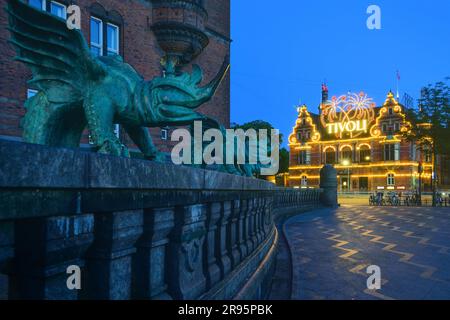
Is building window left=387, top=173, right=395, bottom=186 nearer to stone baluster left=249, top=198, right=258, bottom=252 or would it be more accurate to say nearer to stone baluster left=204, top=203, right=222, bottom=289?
stone baluster left=249, top=198, right=258, bottom=252

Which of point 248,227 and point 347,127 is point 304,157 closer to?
point 347,127

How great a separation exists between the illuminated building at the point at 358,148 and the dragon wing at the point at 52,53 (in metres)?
47.6

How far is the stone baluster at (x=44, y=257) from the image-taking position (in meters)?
1.27

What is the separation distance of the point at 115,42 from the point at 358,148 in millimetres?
45659

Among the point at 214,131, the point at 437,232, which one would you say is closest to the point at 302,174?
the point at 437,232

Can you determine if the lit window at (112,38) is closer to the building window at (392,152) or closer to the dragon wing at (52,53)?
the dragon wing at (52,53)

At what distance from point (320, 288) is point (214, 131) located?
9.44ft

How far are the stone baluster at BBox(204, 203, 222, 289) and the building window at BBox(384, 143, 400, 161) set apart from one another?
5147 centimetres

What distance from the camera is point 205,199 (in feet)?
8.45

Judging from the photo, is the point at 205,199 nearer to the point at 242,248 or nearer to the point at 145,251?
the point at 145,251

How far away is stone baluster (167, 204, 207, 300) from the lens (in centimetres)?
210

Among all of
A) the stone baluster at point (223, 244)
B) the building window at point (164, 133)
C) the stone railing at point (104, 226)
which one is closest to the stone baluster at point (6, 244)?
the stone railing at point (104, 226)

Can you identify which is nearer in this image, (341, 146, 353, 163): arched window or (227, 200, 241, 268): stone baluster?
(227, 200, 241, 268): stone baluster

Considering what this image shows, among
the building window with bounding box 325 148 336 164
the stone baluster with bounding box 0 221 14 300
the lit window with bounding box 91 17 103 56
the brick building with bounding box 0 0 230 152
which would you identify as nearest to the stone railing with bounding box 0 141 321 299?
the stone baluster with bounding box 0 221 14 300
